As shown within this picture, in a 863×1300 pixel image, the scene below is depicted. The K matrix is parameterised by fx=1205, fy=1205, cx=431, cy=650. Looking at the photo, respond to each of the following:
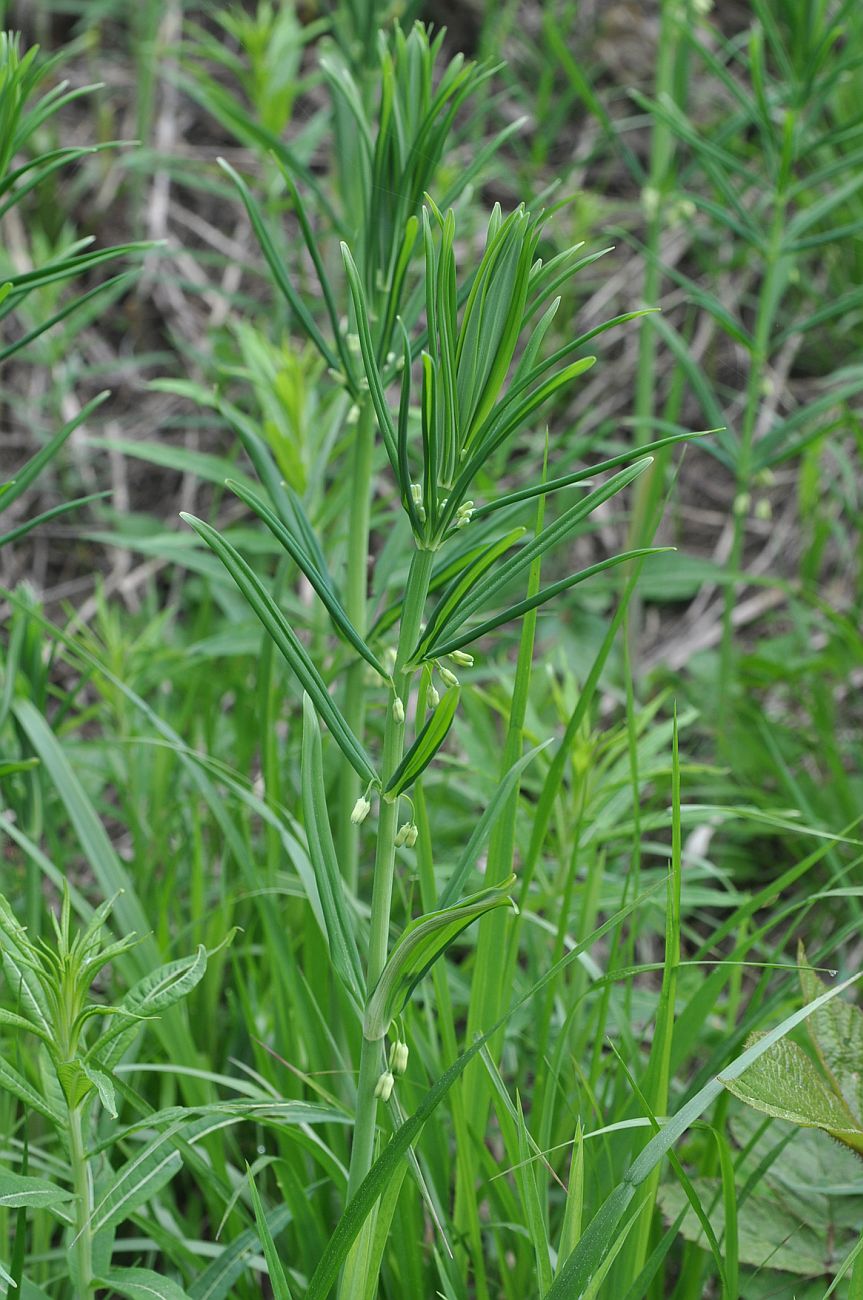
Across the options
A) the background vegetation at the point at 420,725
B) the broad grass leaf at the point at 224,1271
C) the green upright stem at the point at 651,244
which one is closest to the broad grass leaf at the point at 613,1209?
the background vegetation at the point at 420,725

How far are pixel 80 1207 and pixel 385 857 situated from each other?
457 mm

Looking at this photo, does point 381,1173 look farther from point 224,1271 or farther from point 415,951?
point 224,1271

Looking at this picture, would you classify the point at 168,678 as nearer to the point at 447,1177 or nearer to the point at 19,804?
the point at 19,804

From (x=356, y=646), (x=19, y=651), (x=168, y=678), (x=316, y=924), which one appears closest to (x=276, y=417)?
(x=168, y=678)

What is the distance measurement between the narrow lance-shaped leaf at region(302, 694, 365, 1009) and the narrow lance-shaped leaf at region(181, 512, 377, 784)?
0.21 feet

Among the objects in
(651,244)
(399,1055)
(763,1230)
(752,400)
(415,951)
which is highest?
(651,244)

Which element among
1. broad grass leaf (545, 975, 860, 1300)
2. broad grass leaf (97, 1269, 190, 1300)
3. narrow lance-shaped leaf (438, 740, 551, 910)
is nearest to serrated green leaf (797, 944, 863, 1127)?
broad grass leaf (545, 975, 860, 1300)

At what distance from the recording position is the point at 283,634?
990 millimetres

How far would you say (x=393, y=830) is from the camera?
1.02m

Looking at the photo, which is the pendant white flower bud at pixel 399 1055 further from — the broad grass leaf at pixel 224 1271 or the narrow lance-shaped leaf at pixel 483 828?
the broad grass leaf at pixel 224 1271

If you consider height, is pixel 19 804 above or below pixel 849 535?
below

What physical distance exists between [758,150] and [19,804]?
9.61 feet

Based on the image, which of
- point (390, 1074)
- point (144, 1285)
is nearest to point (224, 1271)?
point (144, 1285)

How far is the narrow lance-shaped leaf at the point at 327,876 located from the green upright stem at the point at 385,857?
2 cm
